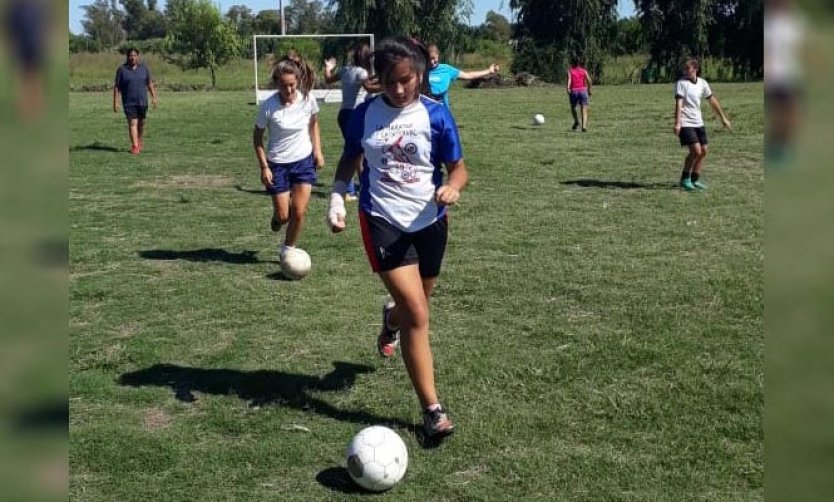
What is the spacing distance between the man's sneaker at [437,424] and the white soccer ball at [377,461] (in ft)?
1.10

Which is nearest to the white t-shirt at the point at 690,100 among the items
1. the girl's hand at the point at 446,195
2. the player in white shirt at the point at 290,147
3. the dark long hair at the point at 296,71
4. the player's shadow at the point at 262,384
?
the dark long hair at the point at 296,71

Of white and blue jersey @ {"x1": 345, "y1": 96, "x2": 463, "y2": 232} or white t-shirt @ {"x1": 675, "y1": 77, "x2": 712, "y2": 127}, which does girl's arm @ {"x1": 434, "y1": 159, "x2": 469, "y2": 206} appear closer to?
white and blue jersey @ {"x1": 345, "y1": 96, "x2": 463, "y2": 232}

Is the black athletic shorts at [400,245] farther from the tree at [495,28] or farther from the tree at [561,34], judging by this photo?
the tree at [495,28]

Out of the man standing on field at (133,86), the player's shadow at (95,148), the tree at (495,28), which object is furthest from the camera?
the tree at (495,28)

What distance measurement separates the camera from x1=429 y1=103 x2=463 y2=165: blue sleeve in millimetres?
4258

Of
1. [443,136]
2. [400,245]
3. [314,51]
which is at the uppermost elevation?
[314,51]

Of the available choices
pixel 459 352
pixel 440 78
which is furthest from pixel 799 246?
pixel 440 78

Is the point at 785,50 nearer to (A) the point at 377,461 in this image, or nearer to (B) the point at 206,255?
(A) the point at 377,461

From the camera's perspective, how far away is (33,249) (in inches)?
33.8

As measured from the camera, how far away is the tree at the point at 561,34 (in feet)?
144

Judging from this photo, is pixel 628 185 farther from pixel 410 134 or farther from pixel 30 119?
pixel 30 119

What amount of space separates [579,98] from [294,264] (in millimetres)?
14528

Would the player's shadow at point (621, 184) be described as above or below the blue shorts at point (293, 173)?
below

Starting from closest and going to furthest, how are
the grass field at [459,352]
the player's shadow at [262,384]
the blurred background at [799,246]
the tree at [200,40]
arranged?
the blurred background at [799,246], the grass field at [459,352], the player's shadow at [262,384], the tree at [200,40]
